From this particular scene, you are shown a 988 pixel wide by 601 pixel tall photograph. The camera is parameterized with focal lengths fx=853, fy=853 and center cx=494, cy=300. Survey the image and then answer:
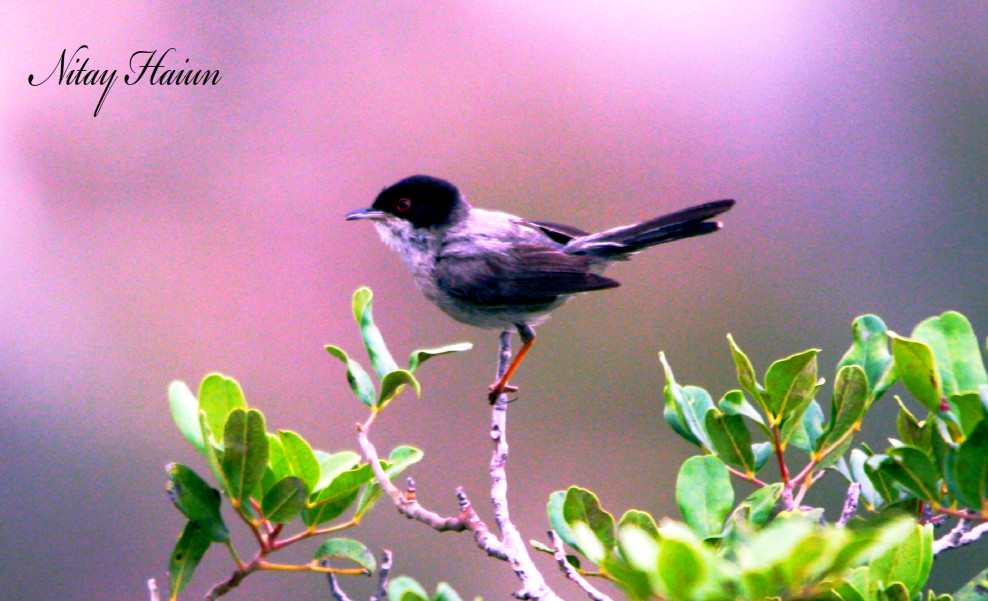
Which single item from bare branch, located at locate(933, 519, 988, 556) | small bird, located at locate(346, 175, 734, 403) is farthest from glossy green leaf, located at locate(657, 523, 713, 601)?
small bird, located at locate(346, 175, 734, 403)

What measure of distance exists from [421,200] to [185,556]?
266cm

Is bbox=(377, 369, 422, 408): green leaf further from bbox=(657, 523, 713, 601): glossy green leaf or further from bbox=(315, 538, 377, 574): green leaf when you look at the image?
bbox=(657, 523, 713, 601): glossy green leaf

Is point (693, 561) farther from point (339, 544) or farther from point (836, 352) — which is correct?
point (836, 352)

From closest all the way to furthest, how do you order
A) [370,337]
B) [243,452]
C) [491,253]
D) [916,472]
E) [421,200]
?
[916,472]
[243,452]
[370,337]
[491,253]
[421,200]

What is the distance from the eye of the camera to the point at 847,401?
1835 mm

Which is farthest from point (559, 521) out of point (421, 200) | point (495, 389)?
point (421, 200)

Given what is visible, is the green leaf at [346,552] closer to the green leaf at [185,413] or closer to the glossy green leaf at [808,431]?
the green leaf at [185,413]

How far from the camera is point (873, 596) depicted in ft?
4.66

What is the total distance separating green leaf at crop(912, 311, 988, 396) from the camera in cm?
165

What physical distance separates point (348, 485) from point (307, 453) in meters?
0.13

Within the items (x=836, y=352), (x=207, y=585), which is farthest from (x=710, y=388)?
(x=207, y=585)

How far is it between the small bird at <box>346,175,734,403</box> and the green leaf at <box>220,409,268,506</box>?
76.9 inches

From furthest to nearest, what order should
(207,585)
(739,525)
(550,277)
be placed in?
(207,585) < (550,277) < (739,525)

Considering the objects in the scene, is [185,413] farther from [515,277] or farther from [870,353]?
[515,277]
